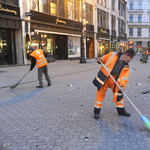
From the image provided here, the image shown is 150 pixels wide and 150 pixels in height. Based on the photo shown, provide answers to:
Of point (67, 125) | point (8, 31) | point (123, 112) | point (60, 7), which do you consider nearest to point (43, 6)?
point (60, 7)

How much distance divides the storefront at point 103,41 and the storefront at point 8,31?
1687cm

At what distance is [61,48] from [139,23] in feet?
158

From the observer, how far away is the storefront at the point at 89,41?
92.3ft

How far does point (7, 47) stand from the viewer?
1662cm

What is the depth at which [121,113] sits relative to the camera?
171 inches

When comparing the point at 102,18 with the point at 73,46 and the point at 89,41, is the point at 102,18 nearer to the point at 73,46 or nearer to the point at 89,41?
the point at 89,41

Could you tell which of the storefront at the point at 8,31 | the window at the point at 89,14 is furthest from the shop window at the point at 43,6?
the window at the point at 89,14

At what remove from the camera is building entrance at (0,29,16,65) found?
1608 centimetres

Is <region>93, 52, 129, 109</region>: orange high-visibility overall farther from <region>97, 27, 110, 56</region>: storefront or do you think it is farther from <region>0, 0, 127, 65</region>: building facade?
<region>97, 27, 110, 56</region>: storefront

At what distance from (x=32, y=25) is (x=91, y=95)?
13607 mm

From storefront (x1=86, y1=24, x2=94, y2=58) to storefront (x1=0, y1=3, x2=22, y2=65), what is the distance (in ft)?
43.2

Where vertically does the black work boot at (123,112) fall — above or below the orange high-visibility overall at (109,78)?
below

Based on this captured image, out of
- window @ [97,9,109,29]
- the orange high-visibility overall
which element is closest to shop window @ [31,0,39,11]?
window @ [97,9,109,29]

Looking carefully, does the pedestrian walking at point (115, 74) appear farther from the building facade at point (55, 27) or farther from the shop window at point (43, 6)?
the shop window at point (43, 6)
